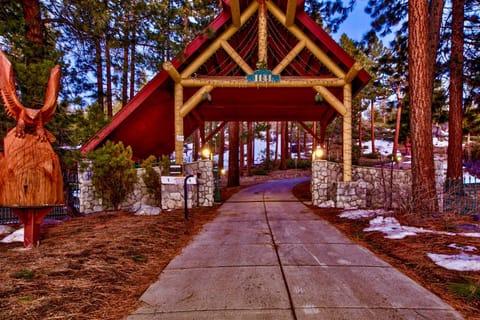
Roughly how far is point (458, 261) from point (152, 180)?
8.11m

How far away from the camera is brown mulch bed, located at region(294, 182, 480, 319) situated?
323 cm

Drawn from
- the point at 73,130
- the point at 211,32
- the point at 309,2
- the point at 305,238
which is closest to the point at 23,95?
the point at 73,130

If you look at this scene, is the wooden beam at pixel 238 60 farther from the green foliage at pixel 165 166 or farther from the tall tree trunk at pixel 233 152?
the tall tree trunk at pixel 233 152

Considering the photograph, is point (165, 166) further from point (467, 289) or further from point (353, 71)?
point (467, 289)

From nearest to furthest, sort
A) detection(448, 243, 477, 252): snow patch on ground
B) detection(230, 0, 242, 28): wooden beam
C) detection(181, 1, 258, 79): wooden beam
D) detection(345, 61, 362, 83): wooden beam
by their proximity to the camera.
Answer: detection(448, 243, 477, 252): snow patch on ground
detection(230, 0, 242, 28): wooden beam
detection(345, 61, 362, 83): wooden beam
detection(181, 1, 258, 79): wooden beam

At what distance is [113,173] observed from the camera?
925cm

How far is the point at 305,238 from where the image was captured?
18.7 ft

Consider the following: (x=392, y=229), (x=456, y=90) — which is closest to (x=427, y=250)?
(x=392, y=229)

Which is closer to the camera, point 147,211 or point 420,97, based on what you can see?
point 420,97

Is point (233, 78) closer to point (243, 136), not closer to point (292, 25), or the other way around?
point (292, 25)

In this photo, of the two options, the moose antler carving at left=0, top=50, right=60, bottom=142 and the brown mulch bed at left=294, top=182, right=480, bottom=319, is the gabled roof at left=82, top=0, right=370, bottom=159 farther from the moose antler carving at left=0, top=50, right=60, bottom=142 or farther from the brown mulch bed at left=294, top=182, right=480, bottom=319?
the brown mulch bed at left=294, top=182, right=480, bottom=319

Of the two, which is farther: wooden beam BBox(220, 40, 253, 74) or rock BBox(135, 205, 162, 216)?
wooden beam BBox(220, 40, 253, 74)

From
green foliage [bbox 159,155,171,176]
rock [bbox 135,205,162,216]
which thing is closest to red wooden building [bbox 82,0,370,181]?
green foliage [bbox 159,155,171,176]

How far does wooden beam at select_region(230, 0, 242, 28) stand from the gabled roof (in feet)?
0.62
